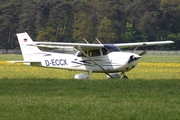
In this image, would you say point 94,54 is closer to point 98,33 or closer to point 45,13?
point 98,33

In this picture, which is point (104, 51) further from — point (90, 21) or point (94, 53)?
point (90, 21)

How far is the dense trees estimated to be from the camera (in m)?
97.5

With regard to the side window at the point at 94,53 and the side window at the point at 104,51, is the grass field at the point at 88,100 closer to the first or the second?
the side window at the point at 104,51

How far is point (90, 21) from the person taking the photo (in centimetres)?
10238

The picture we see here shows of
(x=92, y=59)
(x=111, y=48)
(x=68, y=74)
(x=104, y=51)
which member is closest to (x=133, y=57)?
(x=111, y=48)

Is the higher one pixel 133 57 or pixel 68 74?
pixel 133 57

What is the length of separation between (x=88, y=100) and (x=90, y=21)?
287ft

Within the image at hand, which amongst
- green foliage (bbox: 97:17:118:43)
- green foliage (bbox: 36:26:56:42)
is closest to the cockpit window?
green foliage (bbox: 36:26:56:42)

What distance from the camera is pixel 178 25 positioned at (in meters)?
102

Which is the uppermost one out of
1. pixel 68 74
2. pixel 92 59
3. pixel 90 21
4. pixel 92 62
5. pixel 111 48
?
pixel 111 48

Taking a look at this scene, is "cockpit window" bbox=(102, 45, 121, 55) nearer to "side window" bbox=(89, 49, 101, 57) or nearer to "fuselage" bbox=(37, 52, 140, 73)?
"fuselage" bbox=(37, 52, 140, 73)

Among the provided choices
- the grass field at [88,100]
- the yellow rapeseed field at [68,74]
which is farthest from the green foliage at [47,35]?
the grass field at [88,100]

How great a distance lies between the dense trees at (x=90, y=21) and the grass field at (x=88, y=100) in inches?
2954

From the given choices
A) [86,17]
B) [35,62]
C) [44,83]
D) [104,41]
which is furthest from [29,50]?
[86,17]
